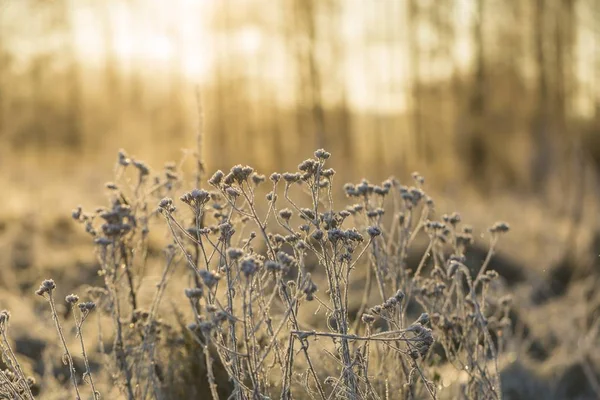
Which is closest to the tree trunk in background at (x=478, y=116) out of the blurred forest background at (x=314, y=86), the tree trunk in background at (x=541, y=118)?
the blurred forest background at (x=314, y=86)

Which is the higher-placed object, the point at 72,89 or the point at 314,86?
the point at 72,89

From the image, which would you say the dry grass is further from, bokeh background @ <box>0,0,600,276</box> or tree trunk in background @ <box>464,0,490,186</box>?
tree trunk in background @ <box>464,0,490,186</box>

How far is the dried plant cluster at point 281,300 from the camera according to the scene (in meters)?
2.10

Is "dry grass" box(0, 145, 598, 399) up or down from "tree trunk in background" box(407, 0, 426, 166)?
down

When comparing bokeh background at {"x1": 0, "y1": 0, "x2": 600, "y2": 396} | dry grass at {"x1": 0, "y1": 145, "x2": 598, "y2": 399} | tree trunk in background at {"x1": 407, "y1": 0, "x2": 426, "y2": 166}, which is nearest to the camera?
dry grass at {"x1": 0, "y1": 145, "x2": 598, "y2": 399}

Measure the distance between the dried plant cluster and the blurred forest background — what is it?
11.3m

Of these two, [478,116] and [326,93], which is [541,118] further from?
[326,93]

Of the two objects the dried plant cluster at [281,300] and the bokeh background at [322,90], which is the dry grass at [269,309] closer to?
the dried plant cluster at [281,300]

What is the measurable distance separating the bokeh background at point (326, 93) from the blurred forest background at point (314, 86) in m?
0.06

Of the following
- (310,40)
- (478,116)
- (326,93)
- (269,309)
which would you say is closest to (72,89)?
(326,93)

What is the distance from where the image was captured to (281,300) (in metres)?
3.00

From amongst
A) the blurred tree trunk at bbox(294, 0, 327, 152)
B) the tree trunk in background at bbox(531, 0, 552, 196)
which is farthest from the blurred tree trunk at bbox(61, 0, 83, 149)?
the tree trunk in background at bbox(531, 0, 552, 196)

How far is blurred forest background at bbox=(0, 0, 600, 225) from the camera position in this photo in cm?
1800

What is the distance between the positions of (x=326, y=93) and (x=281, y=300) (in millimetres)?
17073
